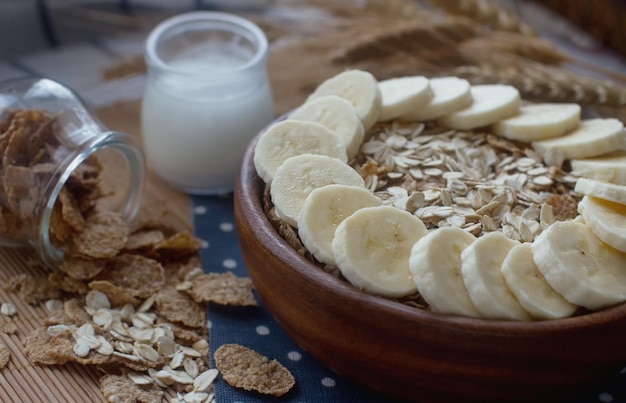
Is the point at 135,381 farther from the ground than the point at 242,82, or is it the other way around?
the point at 242,82

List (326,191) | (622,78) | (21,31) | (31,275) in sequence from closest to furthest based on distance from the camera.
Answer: (326,191)
(31,275)
(622,78)
(21,31)

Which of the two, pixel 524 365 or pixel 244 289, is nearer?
pixel 524 365

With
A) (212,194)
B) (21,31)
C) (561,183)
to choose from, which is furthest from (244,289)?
(21,31)

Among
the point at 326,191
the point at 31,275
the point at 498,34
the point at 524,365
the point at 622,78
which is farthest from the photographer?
the point at 498,34

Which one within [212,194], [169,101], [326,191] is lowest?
[212,194]

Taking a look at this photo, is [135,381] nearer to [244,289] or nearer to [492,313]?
[244,289]

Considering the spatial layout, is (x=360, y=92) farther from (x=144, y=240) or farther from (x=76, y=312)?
(x=76, y=312)
